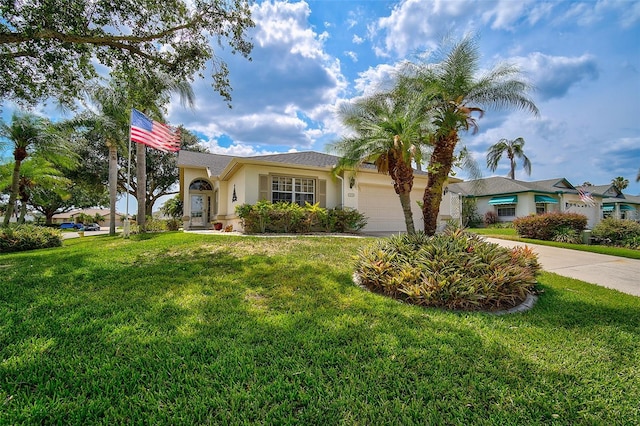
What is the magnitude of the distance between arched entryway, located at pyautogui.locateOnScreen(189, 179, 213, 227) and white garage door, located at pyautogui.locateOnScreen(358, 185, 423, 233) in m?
10.9

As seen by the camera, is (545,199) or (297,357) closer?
(297,357)

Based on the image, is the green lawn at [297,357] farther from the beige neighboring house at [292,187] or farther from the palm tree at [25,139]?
the palm tree at [25,139]

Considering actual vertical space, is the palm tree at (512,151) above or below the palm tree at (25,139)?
above

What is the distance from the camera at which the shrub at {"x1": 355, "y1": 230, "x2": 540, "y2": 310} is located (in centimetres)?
404

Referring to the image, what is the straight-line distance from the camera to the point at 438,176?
6.63 m

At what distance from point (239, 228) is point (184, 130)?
19.8 metres

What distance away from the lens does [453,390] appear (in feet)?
7.14

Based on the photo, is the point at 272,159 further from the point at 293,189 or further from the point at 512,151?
the point at 512,151

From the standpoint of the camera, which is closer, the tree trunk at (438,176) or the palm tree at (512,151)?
the tree trunk at (438,176)

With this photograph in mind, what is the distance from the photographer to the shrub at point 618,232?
37.3 feet

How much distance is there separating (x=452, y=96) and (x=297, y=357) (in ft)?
23.9

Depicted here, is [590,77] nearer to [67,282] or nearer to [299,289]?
[299,289]

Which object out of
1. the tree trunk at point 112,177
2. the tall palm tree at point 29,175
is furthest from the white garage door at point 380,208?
the tall palm tree at point 29,175

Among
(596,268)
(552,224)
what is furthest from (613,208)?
(596,268)
